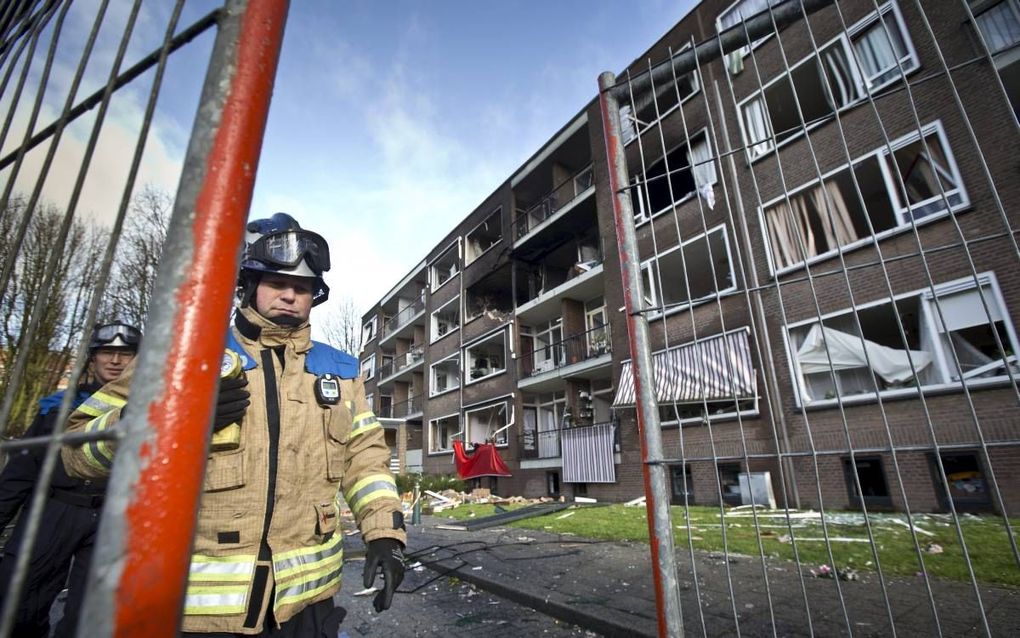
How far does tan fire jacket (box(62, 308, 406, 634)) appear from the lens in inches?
60.5

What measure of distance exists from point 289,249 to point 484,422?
18.3 m

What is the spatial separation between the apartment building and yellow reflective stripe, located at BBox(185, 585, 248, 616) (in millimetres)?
1566

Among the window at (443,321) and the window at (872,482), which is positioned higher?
the window at (443,321)

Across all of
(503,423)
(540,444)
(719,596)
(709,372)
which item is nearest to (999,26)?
(709,372)

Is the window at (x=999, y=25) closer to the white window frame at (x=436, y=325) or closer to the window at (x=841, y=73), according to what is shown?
the window at (x=841, y=73)

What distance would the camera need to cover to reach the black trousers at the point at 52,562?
2.66 metres

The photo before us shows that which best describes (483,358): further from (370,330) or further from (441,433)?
(370,330)

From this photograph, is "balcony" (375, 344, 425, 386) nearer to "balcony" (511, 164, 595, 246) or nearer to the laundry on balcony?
"balcony" (511, 164, 595, 246)

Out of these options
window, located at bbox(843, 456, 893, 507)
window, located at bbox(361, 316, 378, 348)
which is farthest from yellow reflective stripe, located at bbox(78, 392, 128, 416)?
window, located at bbox(361, 316, 378, 348)

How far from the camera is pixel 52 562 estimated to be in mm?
2764

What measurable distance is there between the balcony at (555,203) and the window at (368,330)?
54.4 feet

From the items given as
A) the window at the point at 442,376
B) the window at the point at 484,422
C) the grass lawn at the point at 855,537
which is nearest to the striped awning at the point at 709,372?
the grass lawn at the point at 855,537

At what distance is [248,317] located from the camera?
2021 millimetres

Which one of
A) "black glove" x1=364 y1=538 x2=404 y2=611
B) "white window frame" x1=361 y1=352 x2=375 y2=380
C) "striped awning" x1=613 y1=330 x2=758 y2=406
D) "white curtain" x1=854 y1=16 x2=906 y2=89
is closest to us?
"black glove" x1=364 y1=538 x2=404 y2=611
